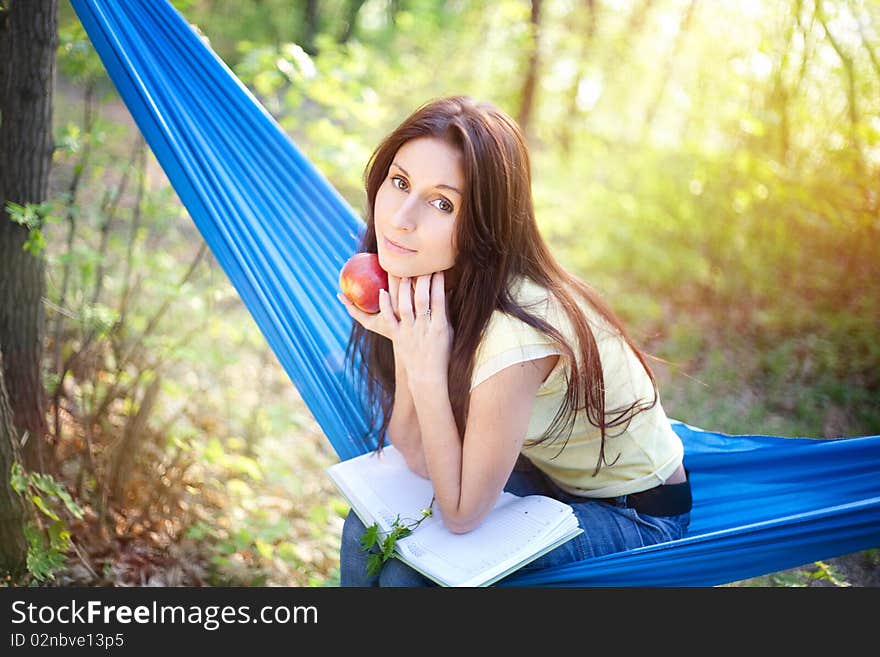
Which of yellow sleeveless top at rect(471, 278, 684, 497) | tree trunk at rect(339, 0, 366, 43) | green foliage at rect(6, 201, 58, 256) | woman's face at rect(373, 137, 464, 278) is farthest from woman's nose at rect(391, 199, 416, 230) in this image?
tree trunk at rect(339, 0, 366, 43)

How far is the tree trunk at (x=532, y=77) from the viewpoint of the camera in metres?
5.95

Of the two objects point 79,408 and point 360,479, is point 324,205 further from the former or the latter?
point 79,408

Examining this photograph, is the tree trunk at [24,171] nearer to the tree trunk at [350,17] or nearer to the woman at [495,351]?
the woman at [495,351]

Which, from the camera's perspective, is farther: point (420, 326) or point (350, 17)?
point (350, 17)

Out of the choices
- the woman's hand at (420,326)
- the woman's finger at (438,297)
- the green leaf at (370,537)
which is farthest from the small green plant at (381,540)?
the woman's finger at (438,297)

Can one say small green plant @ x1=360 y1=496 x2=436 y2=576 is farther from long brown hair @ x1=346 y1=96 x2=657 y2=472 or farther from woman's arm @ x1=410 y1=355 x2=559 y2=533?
long brown hair @ x1=346 y1=96 x2=657 y2=472

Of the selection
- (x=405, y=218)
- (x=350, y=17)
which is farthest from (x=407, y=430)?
(x=350, y=17)

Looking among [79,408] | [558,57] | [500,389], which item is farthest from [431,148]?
[558,57]

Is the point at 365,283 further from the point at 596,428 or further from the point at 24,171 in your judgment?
the point at 24,171

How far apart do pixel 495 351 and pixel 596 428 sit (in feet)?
1.04

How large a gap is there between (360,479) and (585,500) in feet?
1.62

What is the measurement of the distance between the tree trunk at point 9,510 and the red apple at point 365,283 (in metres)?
0.88

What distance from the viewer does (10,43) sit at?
6.65ft

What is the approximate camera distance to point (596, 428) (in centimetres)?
170
